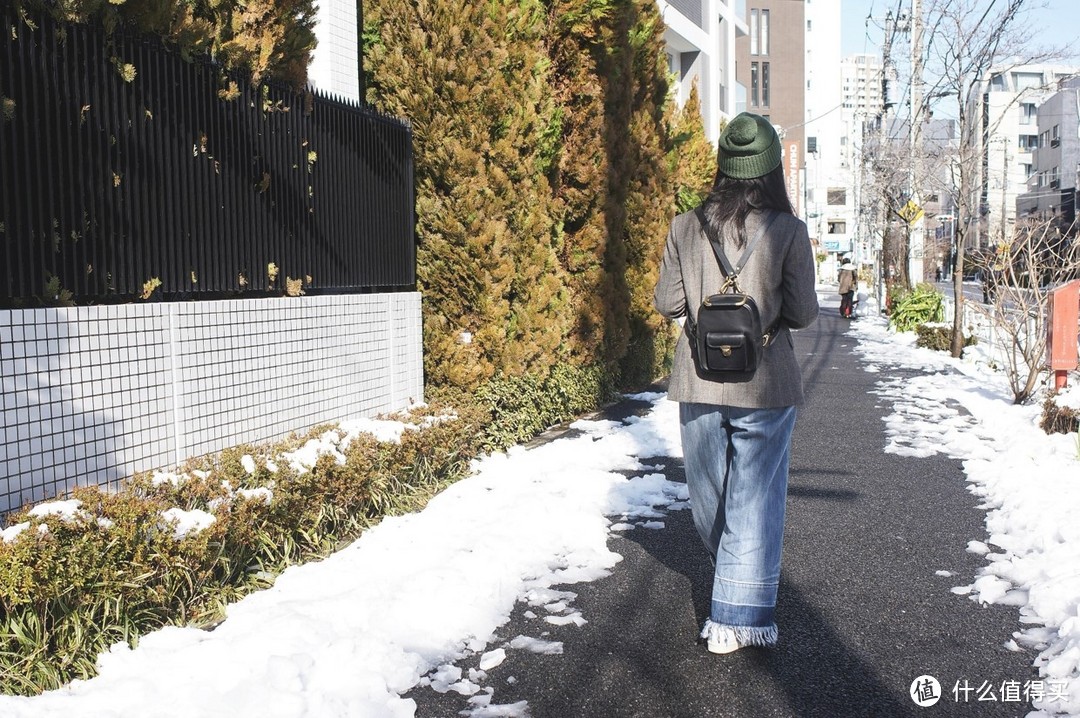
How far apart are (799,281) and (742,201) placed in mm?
404

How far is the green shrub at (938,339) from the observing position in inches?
704

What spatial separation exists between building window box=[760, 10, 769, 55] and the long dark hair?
7168 cm

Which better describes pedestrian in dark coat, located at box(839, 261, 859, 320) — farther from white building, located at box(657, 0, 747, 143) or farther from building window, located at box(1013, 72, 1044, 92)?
building window, located at box(1013, 72, 1044, 92)

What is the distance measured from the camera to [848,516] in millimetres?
5988

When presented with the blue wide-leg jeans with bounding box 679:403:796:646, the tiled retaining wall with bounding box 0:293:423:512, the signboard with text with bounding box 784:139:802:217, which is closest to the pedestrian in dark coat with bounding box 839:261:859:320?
the tiled retaining wall with bounding box 0:293:423:512

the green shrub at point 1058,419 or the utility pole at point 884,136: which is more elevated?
the utility pole at point 884,136

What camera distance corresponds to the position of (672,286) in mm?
4055

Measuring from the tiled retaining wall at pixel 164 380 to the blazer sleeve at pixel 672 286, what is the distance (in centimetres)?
248

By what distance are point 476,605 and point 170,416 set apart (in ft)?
6.08

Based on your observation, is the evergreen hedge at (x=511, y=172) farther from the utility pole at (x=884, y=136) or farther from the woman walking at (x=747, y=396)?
the utility pole at (x=884, y=136)

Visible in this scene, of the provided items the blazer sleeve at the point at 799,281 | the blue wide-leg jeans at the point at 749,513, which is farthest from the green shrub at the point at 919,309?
the blue wide-leg jeans at the point at 749,513

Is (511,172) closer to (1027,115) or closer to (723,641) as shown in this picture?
(723,641)

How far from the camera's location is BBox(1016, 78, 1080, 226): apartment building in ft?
212

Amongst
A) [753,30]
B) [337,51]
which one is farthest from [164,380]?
[753,30]
